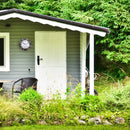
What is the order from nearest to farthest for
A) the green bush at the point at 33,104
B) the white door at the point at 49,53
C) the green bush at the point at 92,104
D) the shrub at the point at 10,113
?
1. the shrub at the point at 10,113
2. the green bush at the point at 33,104
3. the green bush at the point at 92,104
4. the white door at the point at 49,53

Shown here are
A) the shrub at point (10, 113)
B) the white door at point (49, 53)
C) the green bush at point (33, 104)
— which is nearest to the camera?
the shrub at point (10, 113)

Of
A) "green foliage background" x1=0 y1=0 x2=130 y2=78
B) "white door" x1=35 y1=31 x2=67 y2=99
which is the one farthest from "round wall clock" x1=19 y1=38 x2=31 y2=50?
"green foliage background" x1=0 y1=0 x2=130 y2=78

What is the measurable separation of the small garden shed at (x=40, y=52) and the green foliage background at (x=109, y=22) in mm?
3109

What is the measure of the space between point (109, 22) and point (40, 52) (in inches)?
183

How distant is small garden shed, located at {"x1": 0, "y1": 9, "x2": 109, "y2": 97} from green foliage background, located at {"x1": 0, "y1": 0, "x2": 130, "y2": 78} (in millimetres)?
3109

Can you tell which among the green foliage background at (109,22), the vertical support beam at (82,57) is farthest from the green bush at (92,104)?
the green foliage background at (109,22)

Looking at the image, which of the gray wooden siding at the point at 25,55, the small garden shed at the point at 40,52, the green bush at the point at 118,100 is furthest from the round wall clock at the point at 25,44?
the green bush at the point at 118,100

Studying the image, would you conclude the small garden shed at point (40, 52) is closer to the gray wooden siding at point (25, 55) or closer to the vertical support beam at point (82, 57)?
the gray wooden siding at point (25, 55)

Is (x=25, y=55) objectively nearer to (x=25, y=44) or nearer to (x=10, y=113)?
(x=25, y=44)

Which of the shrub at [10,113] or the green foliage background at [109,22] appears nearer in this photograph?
the shrub at [10,113]

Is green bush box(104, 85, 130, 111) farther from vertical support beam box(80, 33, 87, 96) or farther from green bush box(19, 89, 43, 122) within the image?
green bush box(19, 89, 43, 122)

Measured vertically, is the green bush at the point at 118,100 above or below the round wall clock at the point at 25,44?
below

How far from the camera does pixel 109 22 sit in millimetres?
12031

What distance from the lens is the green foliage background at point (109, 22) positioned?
1158 centimetres
